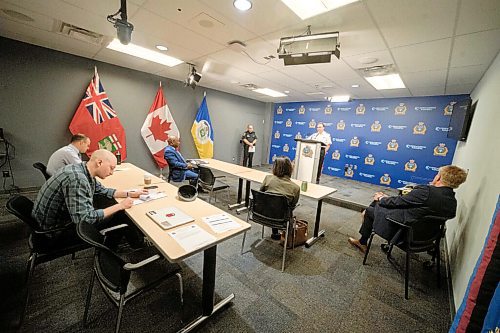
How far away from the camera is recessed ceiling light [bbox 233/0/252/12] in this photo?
1.78 m

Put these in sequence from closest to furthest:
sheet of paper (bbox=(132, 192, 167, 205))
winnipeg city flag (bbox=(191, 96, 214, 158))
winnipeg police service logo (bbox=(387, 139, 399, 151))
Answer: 1. sheet of paper (bbox=(132, 192, 167, 205))
2. winnipeg police service logo (bbox=(387, 139, 399, 151))
3. winnipeg city flag (bbox=(191, 96, 214, 158))

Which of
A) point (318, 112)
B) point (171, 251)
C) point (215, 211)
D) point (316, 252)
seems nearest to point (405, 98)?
point (318, 112)

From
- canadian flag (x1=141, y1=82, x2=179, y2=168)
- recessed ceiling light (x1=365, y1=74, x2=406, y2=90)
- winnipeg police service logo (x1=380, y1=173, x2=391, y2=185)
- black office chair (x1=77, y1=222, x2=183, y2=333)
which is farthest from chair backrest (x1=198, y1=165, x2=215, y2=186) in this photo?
winnipeg police service logo (x1=380, y1=173, x2=391, y2=185)

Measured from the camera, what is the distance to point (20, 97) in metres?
3.54

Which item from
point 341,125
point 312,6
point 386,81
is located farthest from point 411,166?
point 312,6

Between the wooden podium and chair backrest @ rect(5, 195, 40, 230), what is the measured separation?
4.33 meters

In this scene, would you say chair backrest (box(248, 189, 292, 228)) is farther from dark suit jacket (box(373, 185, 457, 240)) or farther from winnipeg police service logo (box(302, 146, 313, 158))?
winnipeg police service logo (box(302, 146, 313, 158))

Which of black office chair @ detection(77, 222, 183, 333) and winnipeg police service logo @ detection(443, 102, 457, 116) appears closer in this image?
black office chair @ detection(77, 222, 183, 333)

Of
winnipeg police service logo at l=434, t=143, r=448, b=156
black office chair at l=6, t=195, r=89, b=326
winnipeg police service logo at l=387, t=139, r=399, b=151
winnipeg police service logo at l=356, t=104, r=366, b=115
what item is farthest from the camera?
winnipeg police service logo at l=356, t=104, r=366, b=115

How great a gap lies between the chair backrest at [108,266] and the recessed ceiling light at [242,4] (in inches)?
83.8

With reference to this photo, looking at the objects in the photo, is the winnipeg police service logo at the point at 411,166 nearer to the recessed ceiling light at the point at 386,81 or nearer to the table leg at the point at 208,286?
the recessed ceiling light at the point at 386,81

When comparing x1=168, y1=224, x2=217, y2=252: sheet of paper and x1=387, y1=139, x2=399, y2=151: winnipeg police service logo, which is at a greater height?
x1=387, y1=139, x2=399, y2=151: winnipeg police service logo

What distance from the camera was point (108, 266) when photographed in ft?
4.09

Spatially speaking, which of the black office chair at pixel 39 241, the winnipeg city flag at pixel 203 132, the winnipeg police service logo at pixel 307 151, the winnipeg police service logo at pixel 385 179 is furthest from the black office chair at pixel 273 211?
the winnipeg police service logo at pixel 385 179
